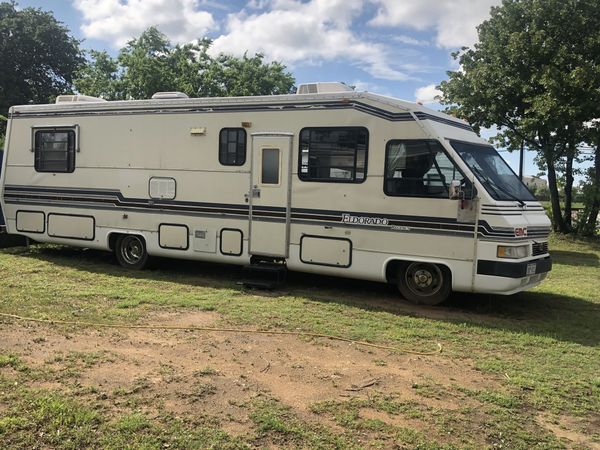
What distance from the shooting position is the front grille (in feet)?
23.3

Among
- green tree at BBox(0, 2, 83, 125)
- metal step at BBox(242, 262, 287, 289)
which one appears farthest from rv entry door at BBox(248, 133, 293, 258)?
green tree at BBox(0, 2, 83, 125)

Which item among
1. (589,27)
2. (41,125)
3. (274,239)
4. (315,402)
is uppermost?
(589,27)

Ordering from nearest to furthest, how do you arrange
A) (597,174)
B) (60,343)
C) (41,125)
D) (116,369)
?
(116,369), (60,343), (41,125), (597,174)

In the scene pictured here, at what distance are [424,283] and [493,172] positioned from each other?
1734 mm

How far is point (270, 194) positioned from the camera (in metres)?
8.12

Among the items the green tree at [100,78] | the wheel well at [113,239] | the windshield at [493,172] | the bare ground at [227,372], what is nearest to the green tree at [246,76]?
the green tree at [100,78]

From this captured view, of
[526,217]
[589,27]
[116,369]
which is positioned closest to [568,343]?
[526,217]

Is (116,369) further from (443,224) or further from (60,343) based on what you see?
(443,224)

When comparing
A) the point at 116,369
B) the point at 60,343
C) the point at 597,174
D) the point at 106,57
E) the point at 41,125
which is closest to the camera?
the point at 116,369

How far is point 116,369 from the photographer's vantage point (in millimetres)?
4711

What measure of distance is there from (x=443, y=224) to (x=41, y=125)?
718 cm

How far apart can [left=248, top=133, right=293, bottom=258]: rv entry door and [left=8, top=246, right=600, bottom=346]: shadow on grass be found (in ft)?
2.32

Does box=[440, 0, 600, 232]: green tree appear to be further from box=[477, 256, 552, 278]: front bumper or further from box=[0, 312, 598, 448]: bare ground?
box=[0, 312, 598, 448]: bare ground

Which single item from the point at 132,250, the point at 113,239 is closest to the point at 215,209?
the point at 132,250
